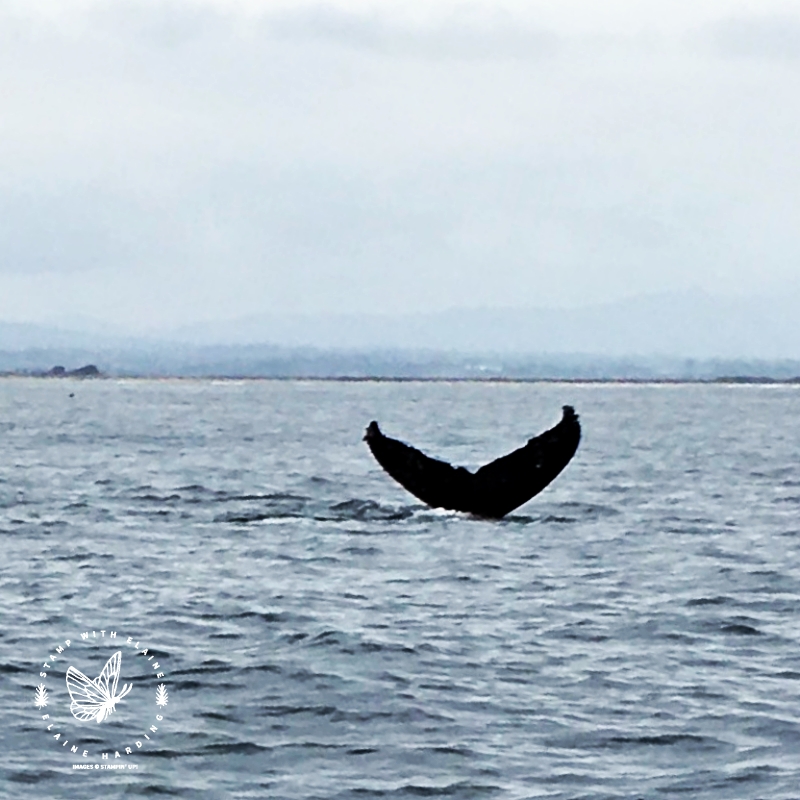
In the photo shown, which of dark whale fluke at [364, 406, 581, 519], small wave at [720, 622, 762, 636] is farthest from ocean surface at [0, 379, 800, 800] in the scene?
dark whale fluke at [364, 406, 581, 519]

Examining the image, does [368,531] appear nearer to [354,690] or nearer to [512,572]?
[512,572]

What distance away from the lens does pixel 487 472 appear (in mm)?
33781

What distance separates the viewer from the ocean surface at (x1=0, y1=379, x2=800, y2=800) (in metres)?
13.9

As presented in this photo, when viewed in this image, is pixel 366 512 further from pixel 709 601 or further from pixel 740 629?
pixel 740 629

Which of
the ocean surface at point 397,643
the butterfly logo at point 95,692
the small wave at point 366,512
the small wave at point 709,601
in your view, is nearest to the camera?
the ocean surface at point 397,643

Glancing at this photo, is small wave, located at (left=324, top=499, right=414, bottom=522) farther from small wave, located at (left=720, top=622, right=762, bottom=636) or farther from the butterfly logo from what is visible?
the butterfly logo

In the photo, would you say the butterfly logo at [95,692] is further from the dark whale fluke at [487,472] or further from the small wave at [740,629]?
the dark whale fluke at [487,472]

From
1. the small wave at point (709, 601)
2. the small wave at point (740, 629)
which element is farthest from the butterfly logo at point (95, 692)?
the small wave at point (709, 601)

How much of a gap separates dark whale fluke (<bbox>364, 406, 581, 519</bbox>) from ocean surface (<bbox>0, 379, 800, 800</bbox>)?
57cm

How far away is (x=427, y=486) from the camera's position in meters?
34.3

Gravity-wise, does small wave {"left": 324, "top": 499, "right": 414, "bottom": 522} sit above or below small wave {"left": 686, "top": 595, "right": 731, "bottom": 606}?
above

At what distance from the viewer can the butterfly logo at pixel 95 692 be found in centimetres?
1538

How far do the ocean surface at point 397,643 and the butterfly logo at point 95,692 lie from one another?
0.09 metres

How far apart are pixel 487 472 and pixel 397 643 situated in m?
14.5
